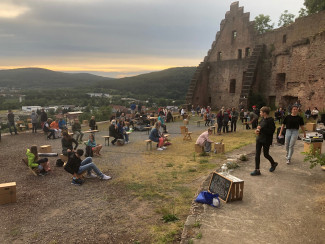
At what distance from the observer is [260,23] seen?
150ft

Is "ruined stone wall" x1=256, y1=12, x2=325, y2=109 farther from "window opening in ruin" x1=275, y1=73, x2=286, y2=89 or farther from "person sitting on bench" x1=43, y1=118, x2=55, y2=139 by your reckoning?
"person sitting on bench" x1=43, y1=118, x2=55, y2=139

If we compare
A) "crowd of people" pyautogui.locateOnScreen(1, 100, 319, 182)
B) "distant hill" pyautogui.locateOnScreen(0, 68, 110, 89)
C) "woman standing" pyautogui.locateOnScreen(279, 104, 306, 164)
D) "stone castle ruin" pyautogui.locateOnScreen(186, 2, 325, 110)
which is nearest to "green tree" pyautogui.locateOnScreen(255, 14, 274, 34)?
"stone castle ruin" pyautogui.locateOnScreen(186, 2, 325, 110)

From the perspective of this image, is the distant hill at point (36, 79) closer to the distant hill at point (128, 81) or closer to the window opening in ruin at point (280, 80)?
the distant hill at point (128, 81)

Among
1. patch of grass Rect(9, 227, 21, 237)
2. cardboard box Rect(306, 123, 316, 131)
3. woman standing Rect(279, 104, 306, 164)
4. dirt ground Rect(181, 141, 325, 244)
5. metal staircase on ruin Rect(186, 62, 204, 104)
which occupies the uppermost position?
metal staircase on ruin Rect(186, 62, 204, 104)

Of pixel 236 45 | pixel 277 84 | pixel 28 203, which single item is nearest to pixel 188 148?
pixel 28 203

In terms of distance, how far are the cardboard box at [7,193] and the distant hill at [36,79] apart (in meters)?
148

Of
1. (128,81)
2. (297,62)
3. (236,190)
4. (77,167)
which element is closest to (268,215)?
(236,190)

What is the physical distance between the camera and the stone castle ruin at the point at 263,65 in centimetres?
2347

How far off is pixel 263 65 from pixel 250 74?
2039 millimetres

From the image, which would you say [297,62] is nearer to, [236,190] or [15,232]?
[236,190]

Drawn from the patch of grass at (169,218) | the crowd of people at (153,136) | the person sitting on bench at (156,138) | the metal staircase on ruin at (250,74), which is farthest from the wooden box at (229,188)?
the metal staircase on ruin at (250,74)

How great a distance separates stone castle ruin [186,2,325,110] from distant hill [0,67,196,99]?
167 ft

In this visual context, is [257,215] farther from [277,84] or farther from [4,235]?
[277,84]

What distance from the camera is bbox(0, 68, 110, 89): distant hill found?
143375 mm
